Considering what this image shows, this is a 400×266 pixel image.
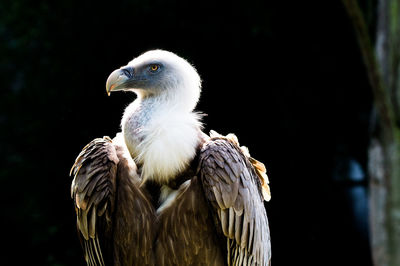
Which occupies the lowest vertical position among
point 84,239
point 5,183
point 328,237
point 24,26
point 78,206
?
point 328,237

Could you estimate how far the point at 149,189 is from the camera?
10.8 ft

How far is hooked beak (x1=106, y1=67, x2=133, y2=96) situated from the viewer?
10.9ft

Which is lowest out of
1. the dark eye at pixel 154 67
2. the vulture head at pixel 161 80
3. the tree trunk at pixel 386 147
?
the tree trunk at pixel 386 147

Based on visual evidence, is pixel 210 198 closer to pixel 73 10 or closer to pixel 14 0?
pixel 73 10

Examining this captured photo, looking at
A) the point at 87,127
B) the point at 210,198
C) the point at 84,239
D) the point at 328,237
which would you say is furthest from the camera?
the point at 328,237

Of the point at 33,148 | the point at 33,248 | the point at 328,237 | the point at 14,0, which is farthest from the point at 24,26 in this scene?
the point at 328,237

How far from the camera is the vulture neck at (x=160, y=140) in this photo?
3.16 meters

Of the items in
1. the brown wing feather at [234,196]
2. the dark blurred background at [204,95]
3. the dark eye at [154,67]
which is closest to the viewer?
the brown wing feather at [234,196]

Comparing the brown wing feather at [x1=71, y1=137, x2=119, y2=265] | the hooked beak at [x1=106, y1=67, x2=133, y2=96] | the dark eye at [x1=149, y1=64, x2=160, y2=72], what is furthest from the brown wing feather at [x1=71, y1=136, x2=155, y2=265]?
Answer: the dark eye at [x1=149, y1=64, x2=160, y2=72]

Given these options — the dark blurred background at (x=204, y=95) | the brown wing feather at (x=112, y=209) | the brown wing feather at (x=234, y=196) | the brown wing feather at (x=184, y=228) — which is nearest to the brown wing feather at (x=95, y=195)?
the brown wing feather at (x=112, y=209)

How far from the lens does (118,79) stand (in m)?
3.35

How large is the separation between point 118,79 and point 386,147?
12.4ft

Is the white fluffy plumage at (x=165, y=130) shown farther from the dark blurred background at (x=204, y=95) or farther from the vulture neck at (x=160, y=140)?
the dark blurred background at (x=204, y=95)

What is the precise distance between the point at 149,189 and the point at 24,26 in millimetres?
4919
